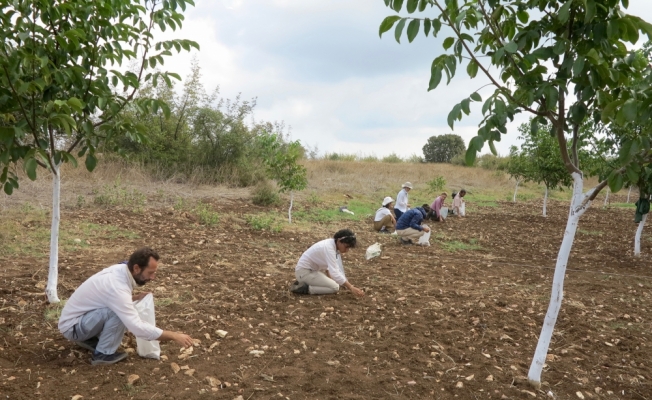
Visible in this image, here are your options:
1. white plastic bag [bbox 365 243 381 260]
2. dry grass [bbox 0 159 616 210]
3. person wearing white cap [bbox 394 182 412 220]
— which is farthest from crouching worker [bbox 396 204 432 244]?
dry grass [bbox 0 159 616 210]

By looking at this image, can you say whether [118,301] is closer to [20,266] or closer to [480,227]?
[20,266]

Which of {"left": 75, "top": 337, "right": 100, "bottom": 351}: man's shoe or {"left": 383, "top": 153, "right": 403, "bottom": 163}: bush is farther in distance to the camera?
{"left": 383, "top": 153, "right": 403, "bottom": 163}: bush

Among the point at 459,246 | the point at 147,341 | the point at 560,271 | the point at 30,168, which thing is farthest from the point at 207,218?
the point at 560,271

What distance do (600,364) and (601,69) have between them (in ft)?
8.84

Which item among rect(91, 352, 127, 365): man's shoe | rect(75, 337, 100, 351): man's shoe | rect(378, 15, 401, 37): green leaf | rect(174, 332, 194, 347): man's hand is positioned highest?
rect(378, 15, 401, 37): green leaf

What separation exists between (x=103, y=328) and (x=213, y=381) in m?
0.98

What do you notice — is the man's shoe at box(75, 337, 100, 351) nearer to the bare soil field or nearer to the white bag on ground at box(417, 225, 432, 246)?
the bare soil field

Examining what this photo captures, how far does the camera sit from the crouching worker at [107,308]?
11.4 feet

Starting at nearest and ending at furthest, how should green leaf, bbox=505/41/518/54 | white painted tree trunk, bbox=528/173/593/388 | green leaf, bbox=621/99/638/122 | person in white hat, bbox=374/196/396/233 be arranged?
1. green leaf, bbox=621/99/638/122
2. green leaf, bbox=505/41/518/54
3. white painted tree trunk, bbox=528/173/593/388
4. person in white hat, bbox=374/196/396/233

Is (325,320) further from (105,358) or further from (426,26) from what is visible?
(426,26)

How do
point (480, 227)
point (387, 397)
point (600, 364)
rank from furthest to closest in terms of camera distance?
point (480, 227)
point (600, 364)
point (387, 397)

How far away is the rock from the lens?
3.37 m

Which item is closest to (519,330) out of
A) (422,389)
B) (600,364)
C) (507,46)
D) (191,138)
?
(600,364)

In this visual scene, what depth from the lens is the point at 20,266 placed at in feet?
19.4
